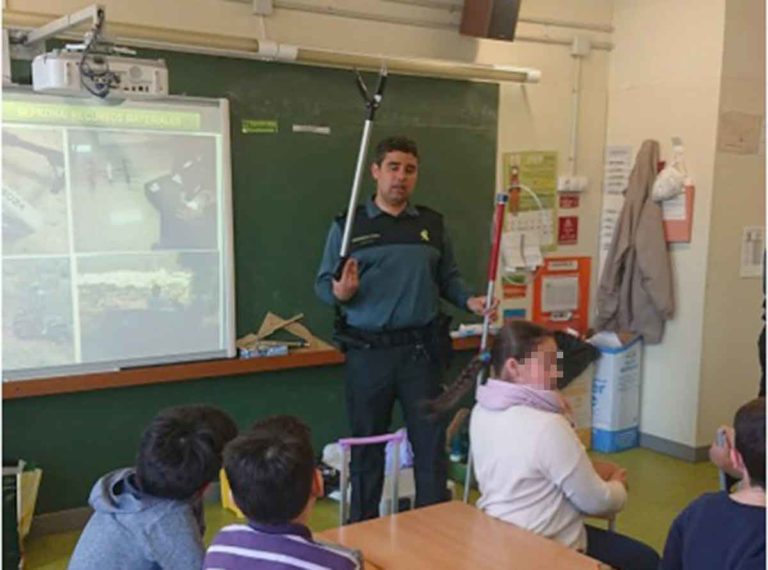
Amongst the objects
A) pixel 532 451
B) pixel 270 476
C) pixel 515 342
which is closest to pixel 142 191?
pixel 515 342

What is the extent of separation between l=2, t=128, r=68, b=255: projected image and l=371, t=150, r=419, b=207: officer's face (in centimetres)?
135

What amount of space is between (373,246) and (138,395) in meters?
1.34

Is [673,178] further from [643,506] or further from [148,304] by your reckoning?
[148,304]

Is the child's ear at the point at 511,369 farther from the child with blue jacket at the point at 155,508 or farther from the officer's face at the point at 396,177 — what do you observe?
the officer's face at the point at 396,177

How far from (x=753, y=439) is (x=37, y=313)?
2.85 meters

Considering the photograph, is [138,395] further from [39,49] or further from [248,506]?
[248,506]

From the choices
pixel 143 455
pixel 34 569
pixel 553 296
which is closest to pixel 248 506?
pixel 143 455

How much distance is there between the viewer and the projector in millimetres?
2973

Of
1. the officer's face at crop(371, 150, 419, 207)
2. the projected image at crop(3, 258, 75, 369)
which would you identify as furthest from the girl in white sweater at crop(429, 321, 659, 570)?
the projected image at crop(3, 258, 75, 369)

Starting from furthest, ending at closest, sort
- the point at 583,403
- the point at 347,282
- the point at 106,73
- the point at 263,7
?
the point at 583,403 → the point at 263,7 → the point at 347,282 → the point at 106,73

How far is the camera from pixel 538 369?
224 cm

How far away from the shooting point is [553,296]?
5.10 metres

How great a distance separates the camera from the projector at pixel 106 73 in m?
2.97

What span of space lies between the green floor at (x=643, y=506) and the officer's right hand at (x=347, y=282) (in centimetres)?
115
